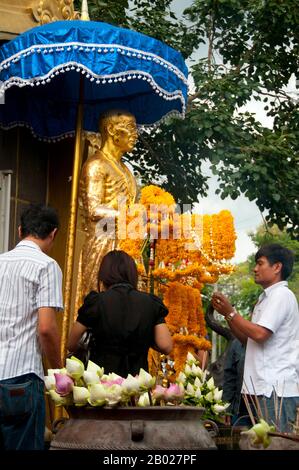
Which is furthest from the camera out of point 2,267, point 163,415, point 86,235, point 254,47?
point 254,47

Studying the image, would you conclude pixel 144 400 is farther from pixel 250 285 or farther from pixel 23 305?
pixel 250 285

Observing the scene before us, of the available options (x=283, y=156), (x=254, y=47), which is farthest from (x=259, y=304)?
(x=254, y=47)

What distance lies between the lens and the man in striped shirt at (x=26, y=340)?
16.2ft

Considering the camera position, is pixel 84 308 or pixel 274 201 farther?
pixel 274 201

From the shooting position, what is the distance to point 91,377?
4.64 meters

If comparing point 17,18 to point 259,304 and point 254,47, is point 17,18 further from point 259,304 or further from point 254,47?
point 254,47

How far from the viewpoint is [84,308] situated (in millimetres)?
5312

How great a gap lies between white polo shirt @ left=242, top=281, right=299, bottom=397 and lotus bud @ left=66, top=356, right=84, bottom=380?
1733 millimetres

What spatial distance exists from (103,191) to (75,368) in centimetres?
355

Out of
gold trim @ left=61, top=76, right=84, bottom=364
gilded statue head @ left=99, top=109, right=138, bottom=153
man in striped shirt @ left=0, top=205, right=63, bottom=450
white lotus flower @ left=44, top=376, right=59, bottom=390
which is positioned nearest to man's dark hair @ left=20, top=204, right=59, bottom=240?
man in striped shirt @ left=0, top=205, right=63, bottom=450

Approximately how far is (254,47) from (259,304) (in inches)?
281

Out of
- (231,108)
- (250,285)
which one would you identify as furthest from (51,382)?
(250,285)

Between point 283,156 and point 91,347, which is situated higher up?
point 283,156

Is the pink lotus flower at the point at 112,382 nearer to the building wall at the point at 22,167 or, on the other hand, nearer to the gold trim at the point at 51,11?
the building wall at the point at 22,167
